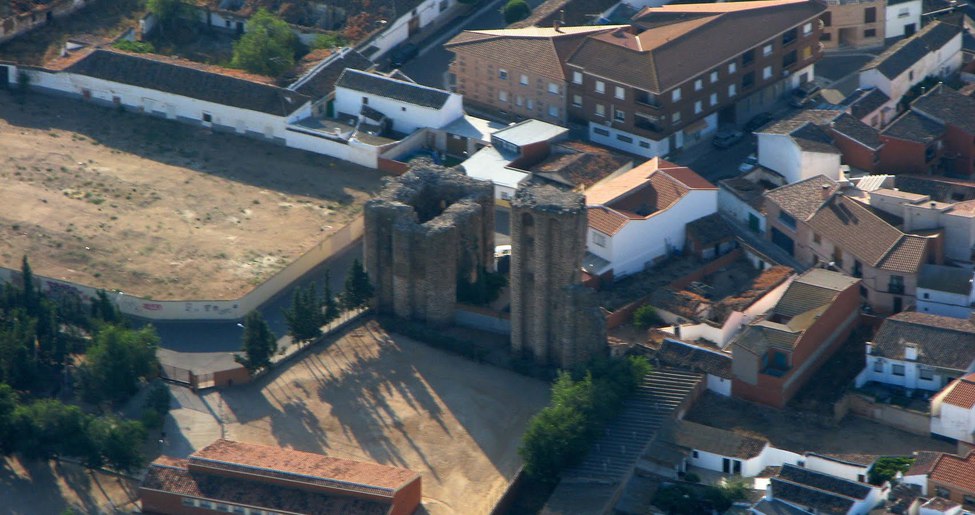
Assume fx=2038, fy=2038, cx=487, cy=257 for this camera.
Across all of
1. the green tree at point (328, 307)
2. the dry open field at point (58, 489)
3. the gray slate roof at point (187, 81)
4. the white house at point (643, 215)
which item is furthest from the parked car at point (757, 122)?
the dry open field at point (58, 489)

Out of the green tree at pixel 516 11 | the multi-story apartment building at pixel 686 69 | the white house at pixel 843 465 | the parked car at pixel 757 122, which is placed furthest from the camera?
the green tree at pixel 516 11

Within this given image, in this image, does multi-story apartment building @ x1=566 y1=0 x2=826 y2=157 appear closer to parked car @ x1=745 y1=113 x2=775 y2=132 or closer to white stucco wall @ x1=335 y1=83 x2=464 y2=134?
parked car @ x1=745 y1=113 x2=775 y2=132

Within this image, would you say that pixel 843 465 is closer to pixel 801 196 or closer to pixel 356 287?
pixel 801 196

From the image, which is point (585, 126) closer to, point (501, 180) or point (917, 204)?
point (501, 180)

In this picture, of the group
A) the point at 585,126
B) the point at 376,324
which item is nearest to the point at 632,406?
the point at 376,324

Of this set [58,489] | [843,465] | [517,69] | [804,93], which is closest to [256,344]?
[58,489]

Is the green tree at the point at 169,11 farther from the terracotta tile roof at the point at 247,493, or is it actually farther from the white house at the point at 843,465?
the white house at the point at 843,465
